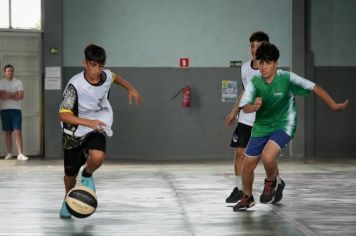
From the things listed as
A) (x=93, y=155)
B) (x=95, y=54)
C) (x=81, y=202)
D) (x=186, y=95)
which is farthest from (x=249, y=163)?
(x=186, y=95)

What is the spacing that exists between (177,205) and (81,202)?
2111 millimetres

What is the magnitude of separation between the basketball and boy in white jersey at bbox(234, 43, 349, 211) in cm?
197

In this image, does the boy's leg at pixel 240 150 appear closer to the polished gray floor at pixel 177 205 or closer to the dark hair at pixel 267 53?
the polished gray floor at pixel 177 205

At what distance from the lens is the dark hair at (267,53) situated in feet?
33.4

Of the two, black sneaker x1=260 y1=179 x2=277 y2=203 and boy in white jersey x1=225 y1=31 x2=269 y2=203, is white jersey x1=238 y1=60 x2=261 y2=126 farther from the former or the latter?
black sneaker x1=260 y1=179 x2=277 y2=203

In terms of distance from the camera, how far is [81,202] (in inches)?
375

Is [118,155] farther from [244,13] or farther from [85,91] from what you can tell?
[85,91]

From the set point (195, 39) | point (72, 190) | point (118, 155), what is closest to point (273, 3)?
point (195, 39)

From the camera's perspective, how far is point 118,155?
72.7 feet

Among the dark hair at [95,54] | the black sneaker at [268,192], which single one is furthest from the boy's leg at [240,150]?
the dark hair at [95,54]

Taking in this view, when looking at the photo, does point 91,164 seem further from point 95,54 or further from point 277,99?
point 277,99

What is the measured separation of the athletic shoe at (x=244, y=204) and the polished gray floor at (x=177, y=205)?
79 millimetres

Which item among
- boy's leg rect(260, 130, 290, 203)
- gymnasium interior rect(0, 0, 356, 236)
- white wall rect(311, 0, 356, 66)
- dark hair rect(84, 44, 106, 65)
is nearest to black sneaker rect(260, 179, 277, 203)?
boy's leg rect(260, 130, 290, 203)

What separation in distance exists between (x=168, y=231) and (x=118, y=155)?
43.4ft
